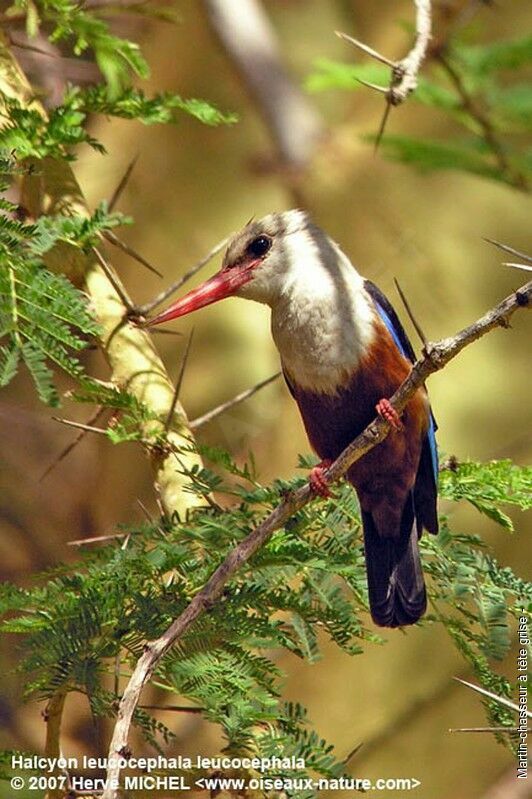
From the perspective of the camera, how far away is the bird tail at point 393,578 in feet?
10.7

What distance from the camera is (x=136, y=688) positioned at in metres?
2.16

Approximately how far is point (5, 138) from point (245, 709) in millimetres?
1520

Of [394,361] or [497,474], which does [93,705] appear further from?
[394,361]

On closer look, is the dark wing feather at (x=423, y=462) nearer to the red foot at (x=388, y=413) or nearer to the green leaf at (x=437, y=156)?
the red foot at (x=388, y=413)

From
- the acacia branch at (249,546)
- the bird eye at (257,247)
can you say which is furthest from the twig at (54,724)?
the bird eye at (257,247)

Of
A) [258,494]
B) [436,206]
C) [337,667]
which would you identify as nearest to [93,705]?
[258,494]

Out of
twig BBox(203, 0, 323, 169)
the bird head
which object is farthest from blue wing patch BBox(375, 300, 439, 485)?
twig BBox(203, 0, 323, 169)

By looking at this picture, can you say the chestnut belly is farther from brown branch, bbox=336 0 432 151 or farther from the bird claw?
brown branch, bbox=336 0 432 151

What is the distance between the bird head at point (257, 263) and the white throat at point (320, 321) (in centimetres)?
3

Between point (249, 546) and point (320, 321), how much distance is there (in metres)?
1.26

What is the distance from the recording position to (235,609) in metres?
2.71

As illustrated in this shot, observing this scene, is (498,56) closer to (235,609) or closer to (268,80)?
(268,80)

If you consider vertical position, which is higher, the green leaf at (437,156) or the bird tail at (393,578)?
the green leaf at (437,156)

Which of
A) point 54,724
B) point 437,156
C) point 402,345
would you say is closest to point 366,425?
point 402,345
